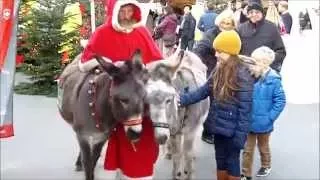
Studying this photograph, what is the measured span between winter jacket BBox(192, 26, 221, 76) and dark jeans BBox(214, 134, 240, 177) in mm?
2186

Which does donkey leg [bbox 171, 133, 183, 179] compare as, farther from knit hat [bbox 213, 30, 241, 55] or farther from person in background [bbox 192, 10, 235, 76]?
person in background [bbox 192, 10, 235, 76]

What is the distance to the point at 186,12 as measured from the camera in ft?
47.4

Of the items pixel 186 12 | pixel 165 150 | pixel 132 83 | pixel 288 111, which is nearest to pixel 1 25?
pixel 132 83

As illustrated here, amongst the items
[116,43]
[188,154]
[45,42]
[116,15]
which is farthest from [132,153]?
[45,42]

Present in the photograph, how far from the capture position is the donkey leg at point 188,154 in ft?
20.9

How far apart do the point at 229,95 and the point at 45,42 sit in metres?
7.69

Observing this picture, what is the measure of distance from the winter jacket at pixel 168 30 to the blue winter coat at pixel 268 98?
21.2ft

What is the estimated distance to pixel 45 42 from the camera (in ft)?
40.9

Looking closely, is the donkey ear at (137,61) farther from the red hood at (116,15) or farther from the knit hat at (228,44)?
the knit hat at (228,44)

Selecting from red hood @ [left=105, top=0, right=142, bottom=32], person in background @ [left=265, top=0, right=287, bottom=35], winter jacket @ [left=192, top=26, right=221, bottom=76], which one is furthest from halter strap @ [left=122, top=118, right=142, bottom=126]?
person in background @ [left=265, top=0, right=287, bottom=35]

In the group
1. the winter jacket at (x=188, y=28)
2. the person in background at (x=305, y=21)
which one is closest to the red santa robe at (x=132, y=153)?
the winter jacket at (x=188, y=28)

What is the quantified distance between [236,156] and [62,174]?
2.32m

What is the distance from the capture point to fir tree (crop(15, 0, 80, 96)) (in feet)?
40.4

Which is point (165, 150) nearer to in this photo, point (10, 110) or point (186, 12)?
point (10, 110)
